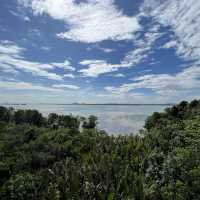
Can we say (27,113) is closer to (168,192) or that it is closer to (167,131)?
(167,131)

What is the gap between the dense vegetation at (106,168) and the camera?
15.5 meters

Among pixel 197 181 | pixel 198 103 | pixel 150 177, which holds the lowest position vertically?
pixel 150 177

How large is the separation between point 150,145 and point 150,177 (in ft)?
36.7

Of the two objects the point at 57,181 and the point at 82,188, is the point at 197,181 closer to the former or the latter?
the point at 82,188

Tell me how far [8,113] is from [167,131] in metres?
60.2

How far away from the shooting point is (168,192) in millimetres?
14344

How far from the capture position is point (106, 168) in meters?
24.2

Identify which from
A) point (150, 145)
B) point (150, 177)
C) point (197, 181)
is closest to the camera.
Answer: point (197, 181)

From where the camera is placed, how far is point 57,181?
904 inches

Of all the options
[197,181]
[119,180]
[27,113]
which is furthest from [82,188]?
[27,113]

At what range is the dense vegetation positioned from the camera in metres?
15.5

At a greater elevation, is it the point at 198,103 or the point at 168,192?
the point at 198,103

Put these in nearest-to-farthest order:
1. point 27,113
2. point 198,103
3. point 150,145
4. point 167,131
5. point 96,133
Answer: point 167,131 → point 150,145 → point 96,133 → point 198,103 → point 27,113

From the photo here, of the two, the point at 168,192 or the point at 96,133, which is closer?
the point at 168,192
